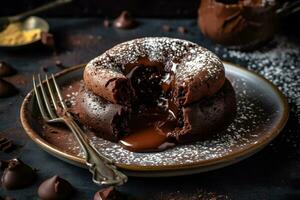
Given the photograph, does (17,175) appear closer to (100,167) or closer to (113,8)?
(100,167)

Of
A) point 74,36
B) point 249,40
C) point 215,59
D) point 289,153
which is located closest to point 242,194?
point 289,153

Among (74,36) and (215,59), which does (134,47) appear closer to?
(215,59)

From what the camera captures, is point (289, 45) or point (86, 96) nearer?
point (86, 96)

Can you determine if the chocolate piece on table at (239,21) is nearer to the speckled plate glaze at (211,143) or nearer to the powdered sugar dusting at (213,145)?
the speckled plate glaze at (211,143)

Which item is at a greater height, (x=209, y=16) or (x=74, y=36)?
(x=209, y=16)

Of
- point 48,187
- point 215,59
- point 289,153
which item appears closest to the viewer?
point 48,187

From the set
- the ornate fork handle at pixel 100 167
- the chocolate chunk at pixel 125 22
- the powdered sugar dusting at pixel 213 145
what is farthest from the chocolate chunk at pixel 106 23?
the ornate fork handle at pixel 100 167

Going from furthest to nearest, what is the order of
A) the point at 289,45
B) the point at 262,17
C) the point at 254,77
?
the point at 289,45 < the point at 262,17 < the point at 254,77

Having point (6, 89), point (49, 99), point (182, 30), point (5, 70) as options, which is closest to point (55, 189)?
point (49, 99)
